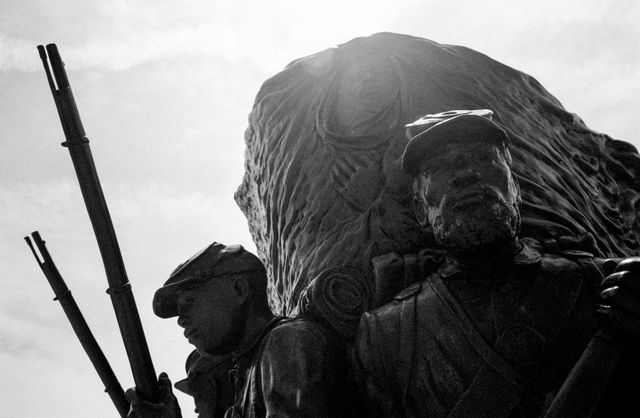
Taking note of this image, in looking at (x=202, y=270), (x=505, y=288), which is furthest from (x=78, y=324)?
(x=505, y=288)

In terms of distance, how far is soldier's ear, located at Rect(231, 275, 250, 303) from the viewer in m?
4.43

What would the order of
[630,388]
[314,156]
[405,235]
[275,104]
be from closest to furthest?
[630,388] < [405,235] < [314,156] < [275,104]

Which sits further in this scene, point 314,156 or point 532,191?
point 314,156

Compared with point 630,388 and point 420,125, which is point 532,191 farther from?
point 630,388

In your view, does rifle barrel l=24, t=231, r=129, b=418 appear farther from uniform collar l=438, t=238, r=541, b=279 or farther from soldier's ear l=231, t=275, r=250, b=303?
uniform collar l=438, t=238, r=541, b=279

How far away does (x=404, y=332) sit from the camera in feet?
12.7

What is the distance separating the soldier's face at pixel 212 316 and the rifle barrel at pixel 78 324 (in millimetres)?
809

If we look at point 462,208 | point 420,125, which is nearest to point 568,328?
point 462,208

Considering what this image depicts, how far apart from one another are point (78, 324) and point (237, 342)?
1082 mm

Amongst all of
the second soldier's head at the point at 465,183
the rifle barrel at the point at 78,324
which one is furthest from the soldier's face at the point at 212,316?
the second soldier's head at the point at 465,183

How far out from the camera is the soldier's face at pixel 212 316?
437cm

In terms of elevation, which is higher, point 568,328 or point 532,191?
point 532,191

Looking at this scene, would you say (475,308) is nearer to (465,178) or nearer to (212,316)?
(465,178)

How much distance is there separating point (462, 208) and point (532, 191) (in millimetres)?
1081
